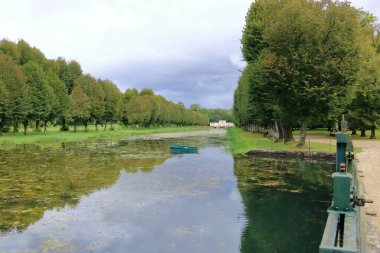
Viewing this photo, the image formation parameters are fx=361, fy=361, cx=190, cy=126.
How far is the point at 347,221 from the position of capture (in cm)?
662

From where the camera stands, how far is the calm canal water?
43.5 feet

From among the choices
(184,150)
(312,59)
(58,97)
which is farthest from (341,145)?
(58,97)

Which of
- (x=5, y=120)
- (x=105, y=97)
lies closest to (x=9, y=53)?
(x=5, y=120)

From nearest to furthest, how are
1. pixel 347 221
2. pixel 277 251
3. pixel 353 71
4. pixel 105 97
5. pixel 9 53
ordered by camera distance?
1. pixel 347 221
2. pixel 277 251
3. pixel 353 71
4. pixel 9 53
5. pixel 105 97

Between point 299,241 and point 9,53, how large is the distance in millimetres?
82248

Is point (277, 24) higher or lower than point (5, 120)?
higher

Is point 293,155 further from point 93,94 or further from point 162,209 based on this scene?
point 93,94

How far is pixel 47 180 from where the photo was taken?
25.2 metres

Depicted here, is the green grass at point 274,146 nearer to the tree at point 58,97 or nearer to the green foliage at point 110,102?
the tree at point 58,97

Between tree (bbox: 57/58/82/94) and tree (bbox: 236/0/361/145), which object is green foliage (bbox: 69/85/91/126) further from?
tree (bbox: 236/0/361/145)

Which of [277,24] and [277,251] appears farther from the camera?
[277,24]

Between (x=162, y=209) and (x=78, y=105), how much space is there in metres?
74.6

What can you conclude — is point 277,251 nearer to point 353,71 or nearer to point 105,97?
point 353,71

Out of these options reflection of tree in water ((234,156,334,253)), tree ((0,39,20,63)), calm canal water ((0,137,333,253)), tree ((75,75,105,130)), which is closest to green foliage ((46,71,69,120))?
tree ((0,39,20,63))
